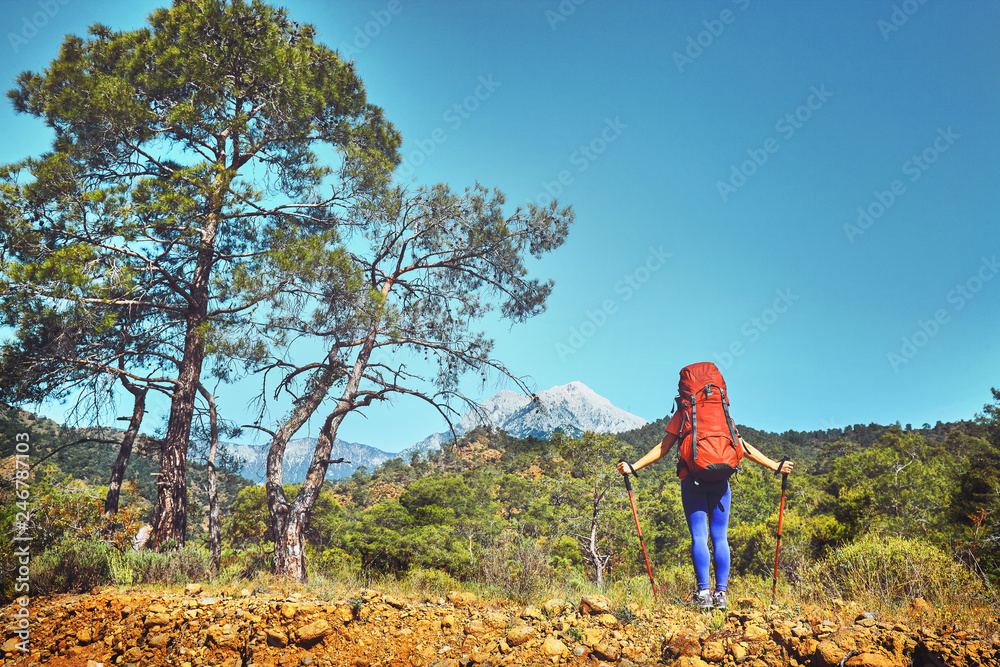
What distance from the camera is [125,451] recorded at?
26.8 ft

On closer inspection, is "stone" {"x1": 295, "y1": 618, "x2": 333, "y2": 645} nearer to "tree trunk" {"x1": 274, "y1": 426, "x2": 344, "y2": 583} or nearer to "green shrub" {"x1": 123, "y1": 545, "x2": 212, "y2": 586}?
"green shrub" {"x1": 123, "y1": 545, "x2": 212, "y2": 586}

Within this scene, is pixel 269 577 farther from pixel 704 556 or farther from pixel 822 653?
pixel 822 653

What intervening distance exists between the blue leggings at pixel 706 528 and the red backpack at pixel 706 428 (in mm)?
208

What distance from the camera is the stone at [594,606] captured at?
11.8ft

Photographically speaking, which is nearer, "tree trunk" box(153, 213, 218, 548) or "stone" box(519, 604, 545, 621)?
"stone" box(519, 604, 545, 621)

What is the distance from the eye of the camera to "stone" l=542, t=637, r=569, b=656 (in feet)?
9.87

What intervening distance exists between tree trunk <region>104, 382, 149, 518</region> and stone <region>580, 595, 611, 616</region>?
27.5ft

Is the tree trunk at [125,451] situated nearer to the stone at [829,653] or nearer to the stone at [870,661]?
the stone at [829,653]

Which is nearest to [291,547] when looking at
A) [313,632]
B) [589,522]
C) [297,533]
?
A: [297,533]

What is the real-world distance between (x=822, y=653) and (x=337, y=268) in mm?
7485

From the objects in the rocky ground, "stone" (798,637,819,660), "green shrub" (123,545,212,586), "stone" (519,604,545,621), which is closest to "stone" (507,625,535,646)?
the rocky ground

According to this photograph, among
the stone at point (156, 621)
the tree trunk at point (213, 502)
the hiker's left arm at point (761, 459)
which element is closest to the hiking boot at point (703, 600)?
the hiker's left arm at point (761, 459)

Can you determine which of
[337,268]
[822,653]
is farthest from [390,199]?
[822,653]

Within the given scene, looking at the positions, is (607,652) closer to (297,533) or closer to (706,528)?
(706,528)
